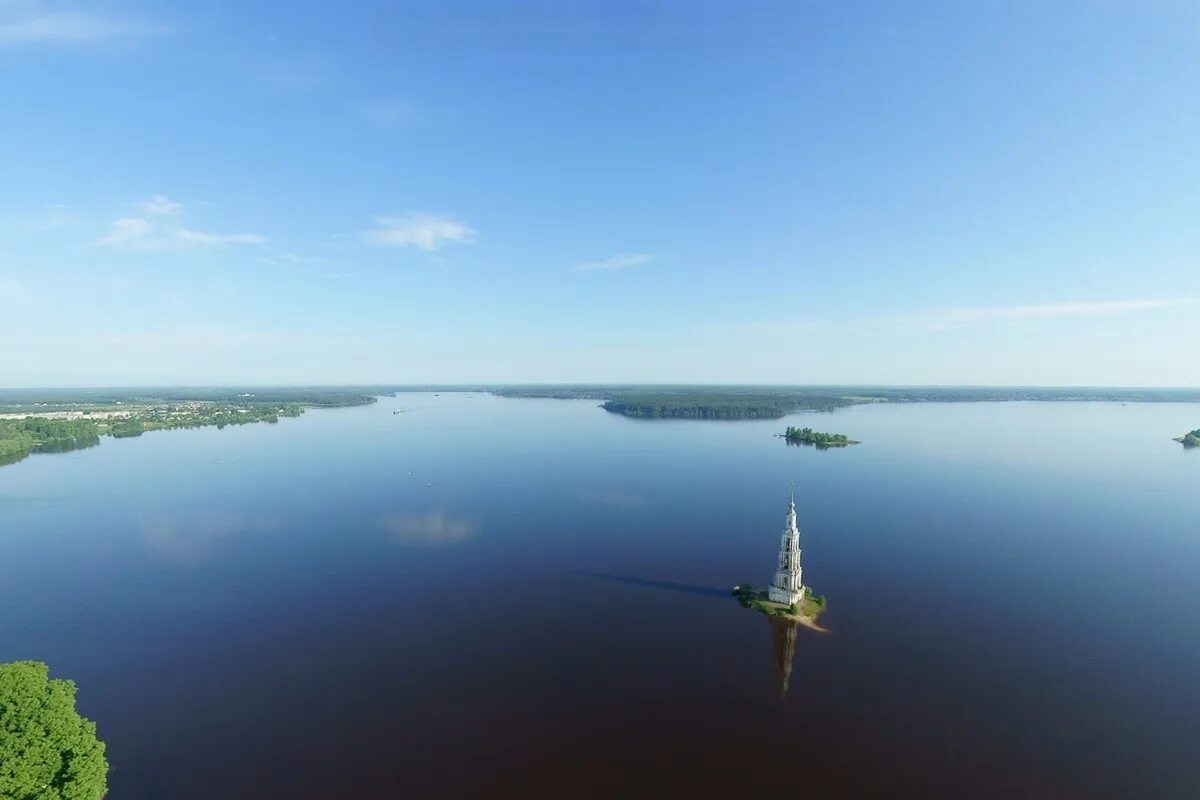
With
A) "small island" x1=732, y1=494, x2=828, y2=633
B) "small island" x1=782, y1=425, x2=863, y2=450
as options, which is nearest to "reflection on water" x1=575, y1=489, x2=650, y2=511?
"small island" x1=732, y1=494, x2=828, y2=633

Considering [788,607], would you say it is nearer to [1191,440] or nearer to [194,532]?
[194,532]

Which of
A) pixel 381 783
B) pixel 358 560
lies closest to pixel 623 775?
pixel 381 783

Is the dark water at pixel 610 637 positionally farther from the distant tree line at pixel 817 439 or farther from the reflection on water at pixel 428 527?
the distant tree line at pixel 817 439

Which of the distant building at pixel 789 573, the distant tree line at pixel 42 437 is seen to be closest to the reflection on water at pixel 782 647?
the distant building at pixel 789 573

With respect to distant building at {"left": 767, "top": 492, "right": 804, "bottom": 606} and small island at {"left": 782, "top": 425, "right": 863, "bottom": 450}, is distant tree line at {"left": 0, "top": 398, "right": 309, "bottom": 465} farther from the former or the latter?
small island at {"left": 782, "top": 425, "right": 863, "bottom": 450}

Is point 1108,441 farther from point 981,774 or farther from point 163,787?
point 163,787

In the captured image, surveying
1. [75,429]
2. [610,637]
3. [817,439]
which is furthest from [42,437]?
[817,439]
